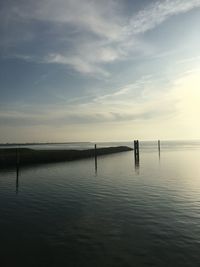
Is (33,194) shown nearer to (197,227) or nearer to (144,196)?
(144,196)

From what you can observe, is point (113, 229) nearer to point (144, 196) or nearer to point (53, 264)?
point (53, 264)

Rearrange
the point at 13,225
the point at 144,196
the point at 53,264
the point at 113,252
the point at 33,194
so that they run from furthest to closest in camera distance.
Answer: the point at 33,194 → the point at 144,196 → the point at 13,225 → the point at 113,252 → the point at 53,264

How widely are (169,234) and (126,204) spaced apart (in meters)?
7.16

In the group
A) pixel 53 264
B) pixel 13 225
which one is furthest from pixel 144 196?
pixel 53 264

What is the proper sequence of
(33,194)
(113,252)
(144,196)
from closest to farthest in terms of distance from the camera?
(113,252) < (144,196) < (33,194)

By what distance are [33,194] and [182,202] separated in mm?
13220

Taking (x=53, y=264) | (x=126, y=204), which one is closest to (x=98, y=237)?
(x=53, y=264)

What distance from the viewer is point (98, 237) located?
14.0m

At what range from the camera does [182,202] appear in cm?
2216

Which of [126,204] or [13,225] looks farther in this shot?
[126,204]

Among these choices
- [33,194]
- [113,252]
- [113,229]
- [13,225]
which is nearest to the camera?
[113,252]

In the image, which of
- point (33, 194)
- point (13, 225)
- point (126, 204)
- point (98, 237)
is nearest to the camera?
point (98, 237)

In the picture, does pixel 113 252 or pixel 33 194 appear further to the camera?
pixel 33 194

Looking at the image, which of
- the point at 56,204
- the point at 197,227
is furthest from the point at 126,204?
the point at 197,227
